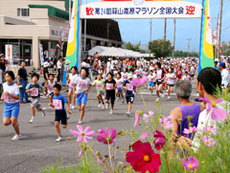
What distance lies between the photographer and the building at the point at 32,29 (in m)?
33.1

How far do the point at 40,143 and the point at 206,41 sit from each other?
381 inches

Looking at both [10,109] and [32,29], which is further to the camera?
[32,29]

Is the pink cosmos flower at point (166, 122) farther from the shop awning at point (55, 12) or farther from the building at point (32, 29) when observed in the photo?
the shop awning at point (55, 12)

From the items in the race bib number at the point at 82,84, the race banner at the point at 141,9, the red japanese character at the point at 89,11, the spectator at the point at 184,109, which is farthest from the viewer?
the red japanese character at the point at 89,11

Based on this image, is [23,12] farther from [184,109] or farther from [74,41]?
[184,109]

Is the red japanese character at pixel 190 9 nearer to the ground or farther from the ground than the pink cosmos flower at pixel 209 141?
farther from the ground

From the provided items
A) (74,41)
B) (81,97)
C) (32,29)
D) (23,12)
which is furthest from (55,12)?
(81,97)

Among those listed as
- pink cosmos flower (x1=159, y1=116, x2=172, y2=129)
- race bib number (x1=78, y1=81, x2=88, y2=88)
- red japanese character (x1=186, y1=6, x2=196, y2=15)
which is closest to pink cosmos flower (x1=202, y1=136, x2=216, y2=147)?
pink cosmos flower (x1=159, y1=116, x2=172, y2=129)

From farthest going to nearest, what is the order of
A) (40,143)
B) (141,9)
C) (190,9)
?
(141,9)
(190,9)
(40,143)

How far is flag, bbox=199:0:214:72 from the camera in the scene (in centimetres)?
1405

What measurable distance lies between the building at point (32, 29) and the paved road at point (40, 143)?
52.9 feet

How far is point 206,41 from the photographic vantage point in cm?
1420

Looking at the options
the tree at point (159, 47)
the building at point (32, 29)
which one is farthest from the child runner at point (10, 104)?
the tree at point (159, 47)

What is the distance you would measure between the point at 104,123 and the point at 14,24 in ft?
100
